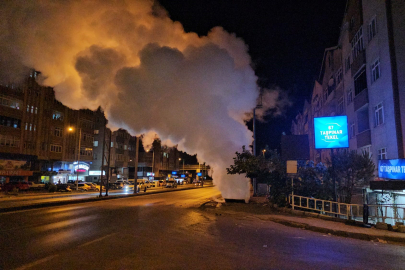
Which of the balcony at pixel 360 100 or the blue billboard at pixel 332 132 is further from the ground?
the balcony at pixel 360 100

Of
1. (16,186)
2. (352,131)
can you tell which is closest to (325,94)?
(352,131)

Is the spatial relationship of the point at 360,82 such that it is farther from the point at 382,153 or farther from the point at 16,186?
the point at 16,186

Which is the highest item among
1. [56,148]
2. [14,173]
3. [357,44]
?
[357,44]

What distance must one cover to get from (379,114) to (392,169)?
528cm

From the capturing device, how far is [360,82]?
20766mm

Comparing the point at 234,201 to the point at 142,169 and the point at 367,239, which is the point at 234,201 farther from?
the point at 142,169

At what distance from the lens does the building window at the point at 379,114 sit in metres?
17.3

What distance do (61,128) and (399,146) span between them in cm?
4978

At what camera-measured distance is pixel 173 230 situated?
1027 centimetres

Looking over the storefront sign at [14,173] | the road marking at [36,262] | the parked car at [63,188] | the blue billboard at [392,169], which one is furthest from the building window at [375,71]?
the storefront sign at [14,173]

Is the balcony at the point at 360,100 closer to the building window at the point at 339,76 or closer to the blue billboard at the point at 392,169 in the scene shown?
the building window at the point at 339,76

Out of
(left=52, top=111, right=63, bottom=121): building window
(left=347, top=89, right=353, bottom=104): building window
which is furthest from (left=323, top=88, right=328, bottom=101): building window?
(left=52, top=111, right=63, bottom=121): building window

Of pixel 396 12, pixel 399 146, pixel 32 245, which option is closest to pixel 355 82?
pixel 396 12

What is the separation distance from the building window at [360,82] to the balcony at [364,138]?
3138mm
